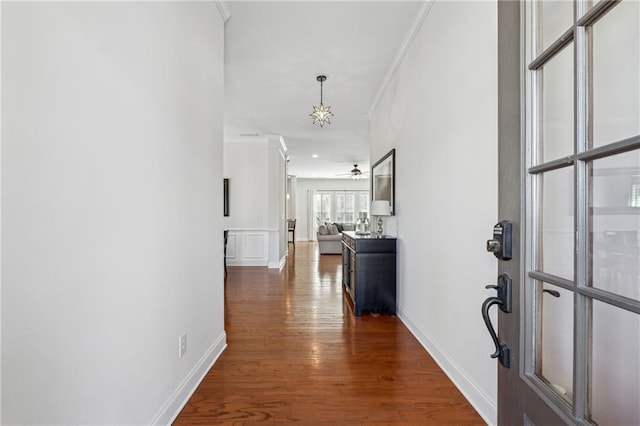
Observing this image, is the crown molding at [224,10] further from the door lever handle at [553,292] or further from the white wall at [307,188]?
the white wall at [307,188]

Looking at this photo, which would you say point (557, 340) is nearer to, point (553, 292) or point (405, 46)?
point (553, 292)

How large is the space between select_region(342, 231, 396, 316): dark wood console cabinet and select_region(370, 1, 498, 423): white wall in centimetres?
31

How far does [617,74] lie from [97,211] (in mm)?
1503

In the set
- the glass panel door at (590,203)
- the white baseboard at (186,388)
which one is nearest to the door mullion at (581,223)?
the glass panel door at (590,203)

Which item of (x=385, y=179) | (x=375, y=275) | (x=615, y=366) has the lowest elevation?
(x=375, y=275)

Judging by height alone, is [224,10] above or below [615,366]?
above

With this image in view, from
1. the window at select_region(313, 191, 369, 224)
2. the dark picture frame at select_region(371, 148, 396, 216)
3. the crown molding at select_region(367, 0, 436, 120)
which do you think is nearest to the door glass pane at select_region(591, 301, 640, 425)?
the crown molding at select_region(367, 0, 436, 120)

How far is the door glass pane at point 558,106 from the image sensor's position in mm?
674

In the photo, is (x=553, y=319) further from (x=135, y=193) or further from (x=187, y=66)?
(x=187, y=66)

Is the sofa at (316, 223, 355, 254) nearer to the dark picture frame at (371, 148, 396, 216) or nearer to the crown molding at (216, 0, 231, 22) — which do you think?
the dark picture frame at (371, 148, 396, 216)

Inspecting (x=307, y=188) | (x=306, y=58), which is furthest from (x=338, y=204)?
(x=306, y=58)

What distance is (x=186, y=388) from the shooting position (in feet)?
6.29

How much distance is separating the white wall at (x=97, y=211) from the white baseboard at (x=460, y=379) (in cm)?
171

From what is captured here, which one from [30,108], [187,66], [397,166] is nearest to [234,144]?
[397,166]
